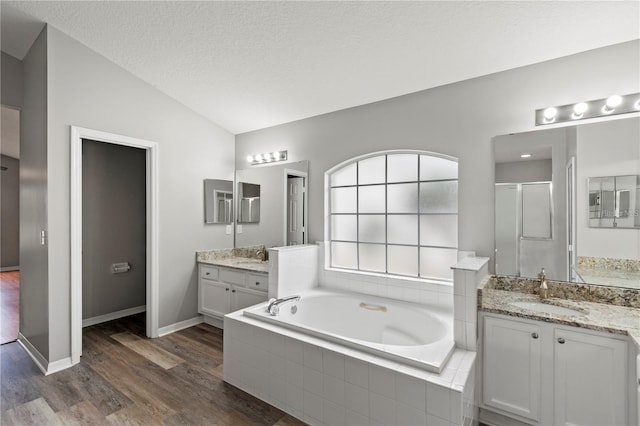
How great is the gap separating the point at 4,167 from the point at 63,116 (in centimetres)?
673

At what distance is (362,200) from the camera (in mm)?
3422

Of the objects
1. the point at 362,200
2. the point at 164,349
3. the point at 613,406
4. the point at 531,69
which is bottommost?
the point at 164,349

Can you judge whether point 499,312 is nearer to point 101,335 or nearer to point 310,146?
point 310,146

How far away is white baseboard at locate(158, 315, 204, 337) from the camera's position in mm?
3381

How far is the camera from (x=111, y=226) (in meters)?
3.88

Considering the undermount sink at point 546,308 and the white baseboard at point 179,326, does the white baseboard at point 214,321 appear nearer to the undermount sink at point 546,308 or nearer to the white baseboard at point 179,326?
the white baseboard at point 179,326

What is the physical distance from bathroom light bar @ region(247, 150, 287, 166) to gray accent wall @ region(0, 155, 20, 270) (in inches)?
276

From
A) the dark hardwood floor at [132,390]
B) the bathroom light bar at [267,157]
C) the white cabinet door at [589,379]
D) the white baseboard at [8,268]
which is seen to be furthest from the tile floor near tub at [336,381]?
the white baseboard at [8,268]

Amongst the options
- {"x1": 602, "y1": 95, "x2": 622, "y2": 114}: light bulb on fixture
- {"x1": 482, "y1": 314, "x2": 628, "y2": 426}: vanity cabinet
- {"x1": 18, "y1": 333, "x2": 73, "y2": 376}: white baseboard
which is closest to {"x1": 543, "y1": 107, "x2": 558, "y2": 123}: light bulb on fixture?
{"x1": 602, "y1": 95, "x2": 622, "y2": 114}: light bulb on fixture

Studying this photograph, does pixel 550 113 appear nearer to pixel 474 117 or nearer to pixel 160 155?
pixel 474 117

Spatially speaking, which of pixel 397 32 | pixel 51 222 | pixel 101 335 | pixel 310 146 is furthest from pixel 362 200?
pixel 101 335

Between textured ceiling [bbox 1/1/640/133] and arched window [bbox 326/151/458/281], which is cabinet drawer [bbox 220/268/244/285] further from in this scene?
textured ceiling [bbox 1/1/640/133]

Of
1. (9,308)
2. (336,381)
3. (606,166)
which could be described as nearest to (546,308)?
(606,166)

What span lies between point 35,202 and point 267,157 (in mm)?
2331
